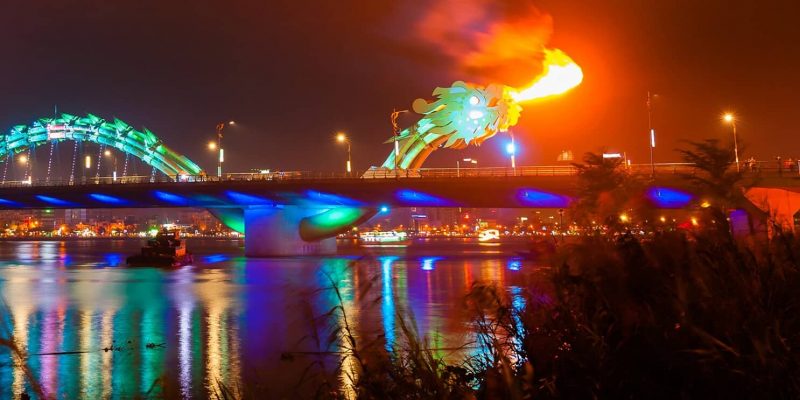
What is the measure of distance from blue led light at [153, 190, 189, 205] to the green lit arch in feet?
37.5

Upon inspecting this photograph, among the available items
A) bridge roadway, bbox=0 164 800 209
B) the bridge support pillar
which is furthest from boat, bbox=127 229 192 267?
the bridge support pillar

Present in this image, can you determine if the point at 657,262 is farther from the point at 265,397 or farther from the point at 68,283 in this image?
the point at 68,283

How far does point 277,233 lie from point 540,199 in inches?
1130

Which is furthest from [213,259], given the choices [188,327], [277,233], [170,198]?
[188,327]

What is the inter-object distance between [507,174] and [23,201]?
216 ft

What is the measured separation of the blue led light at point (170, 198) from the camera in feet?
247

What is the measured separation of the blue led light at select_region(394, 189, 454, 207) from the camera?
216ft

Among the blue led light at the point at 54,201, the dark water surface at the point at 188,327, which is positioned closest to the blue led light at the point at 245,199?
the blue led light at the point at 54,201

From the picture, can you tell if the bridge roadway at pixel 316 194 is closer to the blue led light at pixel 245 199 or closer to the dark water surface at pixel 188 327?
the blue led light at pixel 245 199

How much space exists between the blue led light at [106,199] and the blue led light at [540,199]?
4930 centimetres

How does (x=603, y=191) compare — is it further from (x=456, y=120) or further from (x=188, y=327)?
(x=456, y=120)

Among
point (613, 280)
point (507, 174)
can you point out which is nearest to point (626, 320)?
point (613, 280)

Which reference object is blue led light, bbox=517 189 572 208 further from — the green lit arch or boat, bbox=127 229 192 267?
the green lit arch

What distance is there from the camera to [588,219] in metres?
6.57
